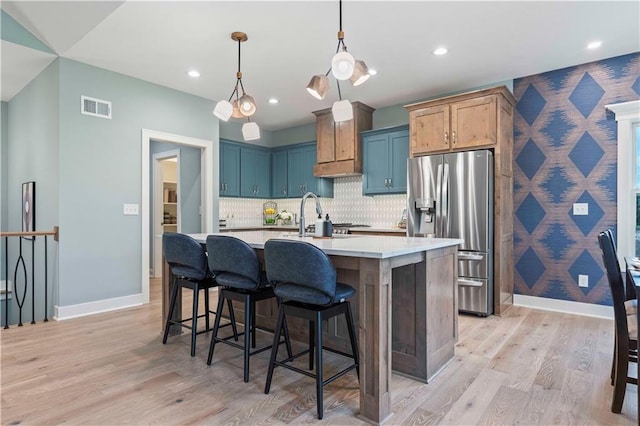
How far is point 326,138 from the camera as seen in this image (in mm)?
5789

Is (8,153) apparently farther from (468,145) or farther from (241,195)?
(468,145)

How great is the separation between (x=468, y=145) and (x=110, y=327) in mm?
4212

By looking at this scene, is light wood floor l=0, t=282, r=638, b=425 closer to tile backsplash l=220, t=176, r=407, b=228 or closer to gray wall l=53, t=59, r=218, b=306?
gray wall l=53, t=59, r=218, b=306

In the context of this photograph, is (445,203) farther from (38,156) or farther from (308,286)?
(38,156)

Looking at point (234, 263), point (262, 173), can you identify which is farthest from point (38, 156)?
point (234, 263)

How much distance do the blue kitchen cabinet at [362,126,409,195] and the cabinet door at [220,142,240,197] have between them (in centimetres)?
214

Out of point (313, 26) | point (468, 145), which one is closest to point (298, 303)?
point (313, 26)

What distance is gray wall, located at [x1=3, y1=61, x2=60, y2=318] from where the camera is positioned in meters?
3.99

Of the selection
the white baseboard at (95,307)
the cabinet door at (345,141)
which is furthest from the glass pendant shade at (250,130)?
the white baseboard at (95,307)

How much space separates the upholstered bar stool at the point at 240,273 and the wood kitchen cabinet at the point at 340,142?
128 inches

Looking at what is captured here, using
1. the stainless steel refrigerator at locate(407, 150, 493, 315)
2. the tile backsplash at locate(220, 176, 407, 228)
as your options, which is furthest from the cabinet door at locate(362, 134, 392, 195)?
the stainless steel refrigerator at locate(407, 150, 493, 315)

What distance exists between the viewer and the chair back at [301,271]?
77.0 inches

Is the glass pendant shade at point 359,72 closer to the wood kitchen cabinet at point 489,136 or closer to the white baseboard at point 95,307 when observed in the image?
the wood kitchen cabinet at point 489,136

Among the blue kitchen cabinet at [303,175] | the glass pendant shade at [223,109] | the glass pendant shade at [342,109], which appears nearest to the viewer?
the glass pendant shade at [342,109]
